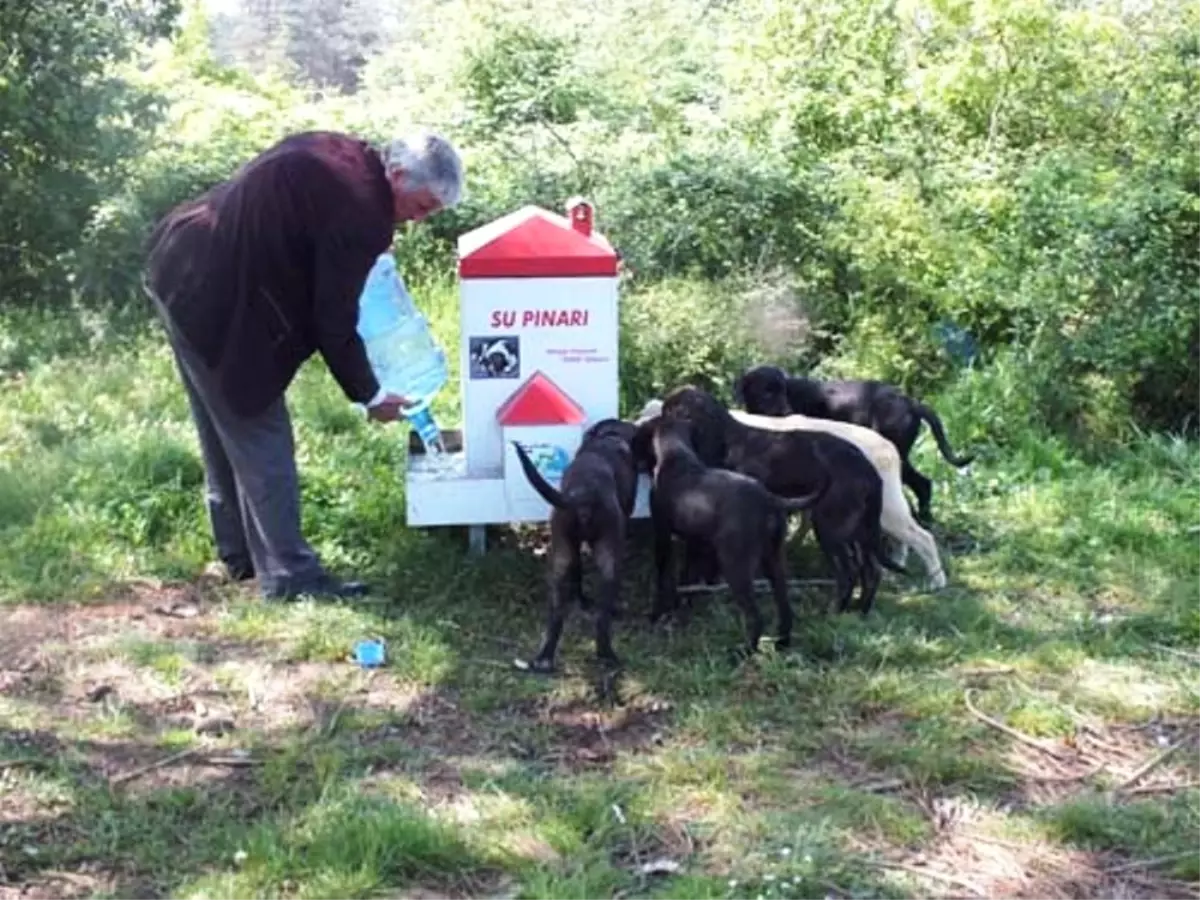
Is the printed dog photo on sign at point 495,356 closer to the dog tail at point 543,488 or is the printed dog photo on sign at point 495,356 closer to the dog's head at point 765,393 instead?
the dog tail at point 543,488

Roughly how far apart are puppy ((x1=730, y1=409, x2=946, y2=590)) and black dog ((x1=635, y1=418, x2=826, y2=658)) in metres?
0.43

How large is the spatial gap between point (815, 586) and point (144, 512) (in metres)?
2.64

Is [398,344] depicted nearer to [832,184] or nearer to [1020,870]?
[1020,870]

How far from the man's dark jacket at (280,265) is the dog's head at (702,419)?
1.09 metres

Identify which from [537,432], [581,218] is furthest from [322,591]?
[581,218]

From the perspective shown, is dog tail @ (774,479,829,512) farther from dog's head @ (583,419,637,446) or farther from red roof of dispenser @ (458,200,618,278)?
red roof of dispenser @ (458,200,618,278)

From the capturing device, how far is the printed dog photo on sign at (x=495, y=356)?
5.75 meters

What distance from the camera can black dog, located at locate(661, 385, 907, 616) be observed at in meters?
5.64

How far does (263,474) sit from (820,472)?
77.7 inches

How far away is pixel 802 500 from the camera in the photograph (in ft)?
17.8

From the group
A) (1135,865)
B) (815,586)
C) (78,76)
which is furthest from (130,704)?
(78,76)

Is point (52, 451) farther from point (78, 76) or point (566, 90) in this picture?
point (566, 90)

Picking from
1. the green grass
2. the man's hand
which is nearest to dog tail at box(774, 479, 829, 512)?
the green grass

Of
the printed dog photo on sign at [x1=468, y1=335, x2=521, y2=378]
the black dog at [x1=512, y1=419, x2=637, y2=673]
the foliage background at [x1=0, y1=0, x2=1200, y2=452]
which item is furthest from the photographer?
the foliage background at [x1=0, y1=0, x2=1200, y2=452]
